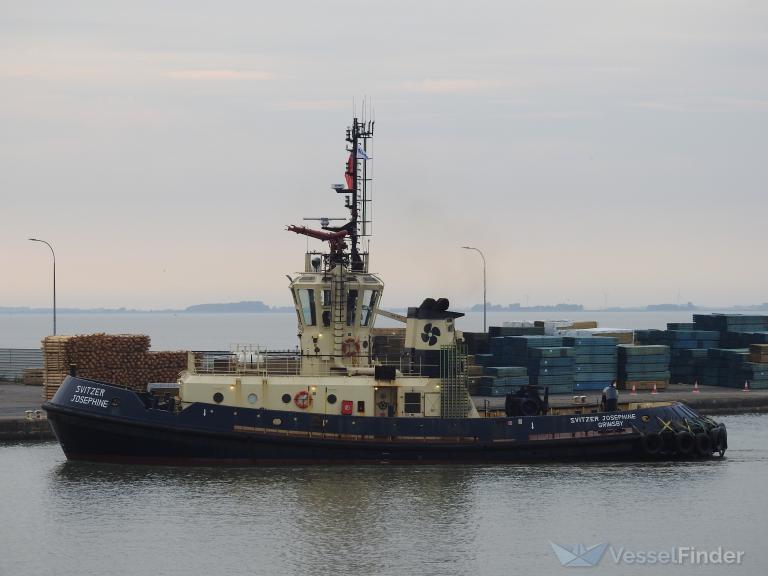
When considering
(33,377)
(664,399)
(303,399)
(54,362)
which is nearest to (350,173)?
(303,399)

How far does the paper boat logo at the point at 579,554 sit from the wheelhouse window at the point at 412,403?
7362mm

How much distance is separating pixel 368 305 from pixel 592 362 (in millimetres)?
19642

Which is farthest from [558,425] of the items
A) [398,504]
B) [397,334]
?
[397,334]

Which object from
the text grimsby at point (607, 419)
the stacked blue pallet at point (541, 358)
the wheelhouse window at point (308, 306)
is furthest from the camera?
the stacked blue pallet at point (541, 358)

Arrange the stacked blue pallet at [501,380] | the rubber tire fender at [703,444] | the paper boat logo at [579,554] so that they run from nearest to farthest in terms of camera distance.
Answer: the paper boat logo at [579,554]
the rubber tire fender at [703,444]
the stacked blue pallet at [501,380]

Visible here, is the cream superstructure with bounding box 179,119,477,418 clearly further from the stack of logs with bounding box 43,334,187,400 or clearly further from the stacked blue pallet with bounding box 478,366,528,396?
the stacked blue pallet with bounding box 478,366,528,396

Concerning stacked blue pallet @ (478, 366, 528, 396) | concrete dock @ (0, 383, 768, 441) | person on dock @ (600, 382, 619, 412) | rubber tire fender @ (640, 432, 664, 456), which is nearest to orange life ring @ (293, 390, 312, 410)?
person on dock @ (600, 382, 619, 412)

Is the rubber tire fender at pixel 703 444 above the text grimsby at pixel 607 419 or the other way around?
the other way around

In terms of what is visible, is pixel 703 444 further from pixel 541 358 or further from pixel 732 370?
pixel 732 370

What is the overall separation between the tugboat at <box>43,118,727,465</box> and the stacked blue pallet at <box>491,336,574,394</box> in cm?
1504

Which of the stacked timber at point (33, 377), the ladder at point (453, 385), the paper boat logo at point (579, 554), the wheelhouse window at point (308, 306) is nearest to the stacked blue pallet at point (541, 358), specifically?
the ladder at point (453, 385)

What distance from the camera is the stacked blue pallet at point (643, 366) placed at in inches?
1959

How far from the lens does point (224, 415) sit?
99.2ft

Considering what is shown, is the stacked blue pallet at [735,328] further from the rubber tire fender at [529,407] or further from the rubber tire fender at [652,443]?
the rubber tire fender at [529,407]
